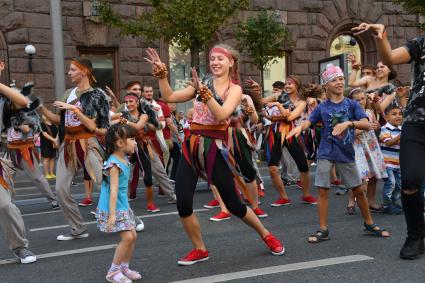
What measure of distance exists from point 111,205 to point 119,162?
1.27 ft

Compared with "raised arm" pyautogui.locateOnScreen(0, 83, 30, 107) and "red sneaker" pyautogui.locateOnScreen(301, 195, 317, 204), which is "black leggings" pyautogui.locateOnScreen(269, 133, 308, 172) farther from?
"raised arm" pyautogui.locateOnScreen(0, 83, 30, 107)

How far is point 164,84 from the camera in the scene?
14.0 feet

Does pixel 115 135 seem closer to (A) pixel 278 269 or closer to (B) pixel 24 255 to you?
(B) pixel 24 255

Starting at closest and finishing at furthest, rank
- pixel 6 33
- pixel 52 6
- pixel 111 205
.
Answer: pixel 111 205
pixel 52 6
pixel 6 33

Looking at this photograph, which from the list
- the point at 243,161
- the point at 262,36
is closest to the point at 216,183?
the point at 243,161

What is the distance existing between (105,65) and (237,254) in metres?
12.8

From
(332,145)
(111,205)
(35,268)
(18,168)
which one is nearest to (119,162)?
(111,205)

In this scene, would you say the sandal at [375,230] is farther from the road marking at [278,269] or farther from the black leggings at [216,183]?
the black leggings at [216,183]

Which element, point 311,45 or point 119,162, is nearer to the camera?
point 119,162

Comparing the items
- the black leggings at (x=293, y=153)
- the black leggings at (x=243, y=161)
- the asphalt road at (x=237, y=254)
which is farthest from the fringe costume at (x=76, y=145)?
the black leggings at (x=293, y=153)

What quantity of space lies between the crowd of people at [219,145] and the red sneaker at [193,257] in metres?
0.01

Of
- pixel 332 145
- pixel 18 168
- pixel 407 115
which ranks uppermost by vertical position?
pixel 407 115

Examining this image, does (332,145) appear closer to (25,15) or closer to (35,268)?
(35,268)

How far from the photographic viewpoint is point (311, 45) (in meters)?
19.1
